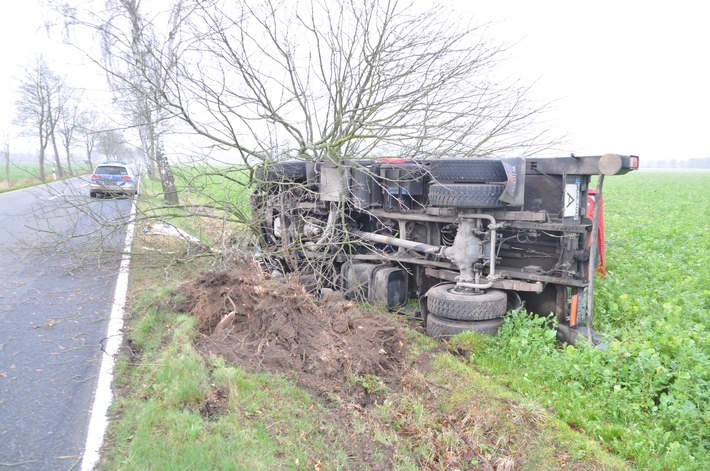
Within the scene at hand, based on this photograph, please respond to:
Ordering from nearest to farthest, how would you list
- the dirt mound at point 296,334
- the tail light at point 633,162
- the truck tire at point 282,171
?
the dirt mound at point 296,334 < the tail light at point 633,162 < the truck tire at point 282,171

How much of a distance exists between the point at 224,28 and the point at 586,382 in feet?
20.6

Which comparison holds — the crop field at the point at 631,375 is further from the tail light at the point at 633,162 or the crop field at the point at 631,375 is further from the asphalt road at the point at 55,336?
the asphalt road at the point at 55,336

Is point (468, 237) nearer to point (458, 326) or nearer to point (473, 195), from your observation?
point (473, 195)

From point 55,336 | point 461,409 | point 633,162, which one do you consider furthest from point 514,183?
point 55,336

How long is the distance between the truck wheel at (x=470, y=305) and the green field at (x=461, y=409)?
0.20 metres

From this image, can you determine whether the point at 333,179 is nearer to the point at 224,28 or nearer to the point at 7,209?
the point at 224,28

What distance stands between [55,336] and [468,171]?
491 cm

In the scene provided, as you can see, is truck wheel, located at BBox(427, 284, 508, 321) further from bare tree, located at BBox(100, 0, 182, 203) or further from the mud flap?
bare tree, located at BBox(100, 0, 182, 203)

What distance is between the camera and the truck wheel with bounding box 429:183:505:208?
213 inches

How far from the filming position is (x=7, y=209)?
17453mm

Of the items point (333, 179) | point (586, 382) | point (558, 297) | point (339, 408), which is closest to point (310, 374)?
point (339, 408)

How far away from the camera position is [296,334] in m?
4.89

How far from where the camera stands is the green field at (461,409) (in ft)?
10.9

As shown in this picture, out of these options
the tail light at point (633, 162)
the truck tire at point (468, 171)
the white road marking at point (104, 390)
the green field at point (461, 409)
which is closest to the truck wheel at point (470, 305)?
the green field at point (461, 409)
